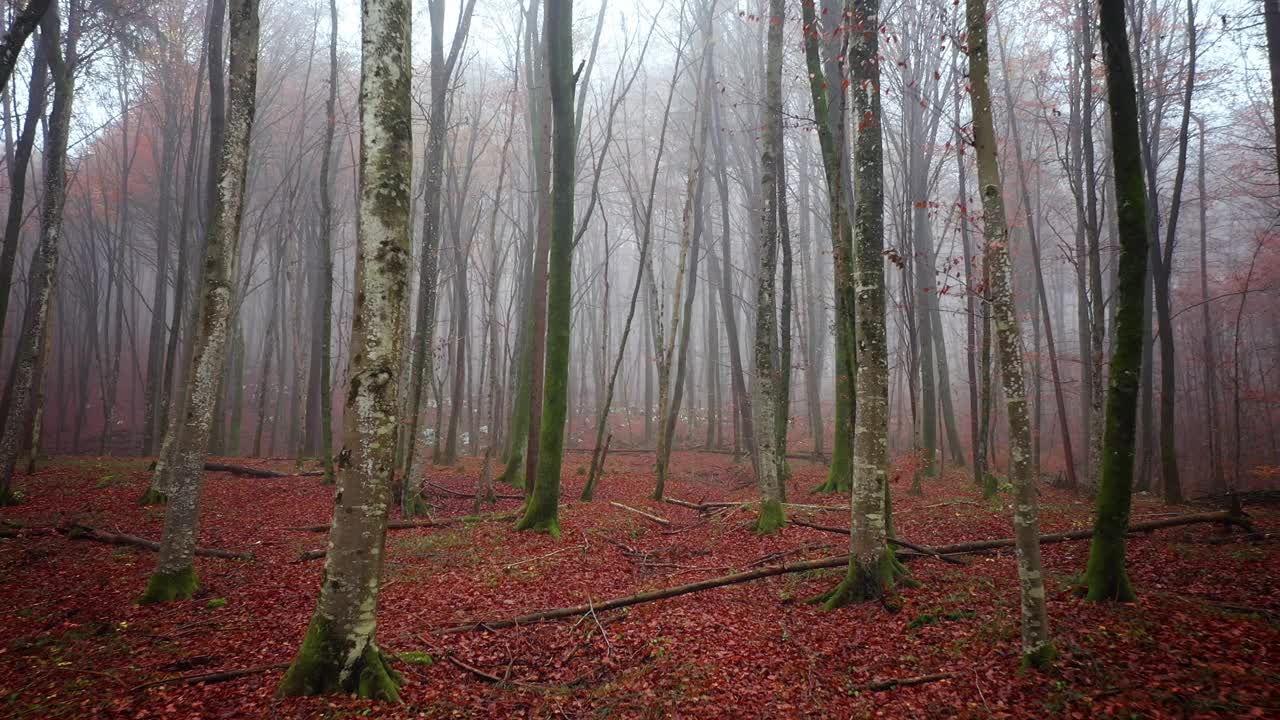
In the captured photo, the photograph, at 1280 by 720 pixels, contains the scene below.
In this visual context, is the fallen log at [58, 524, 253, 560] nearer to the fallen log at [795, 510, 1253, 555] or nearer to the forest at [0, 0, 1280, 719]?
the forest at [0, 0, 1280, 719]

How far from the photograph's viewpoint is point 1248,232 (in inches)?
925

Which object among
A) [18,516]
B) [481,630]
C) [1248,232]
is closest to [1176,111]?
[1248,232]

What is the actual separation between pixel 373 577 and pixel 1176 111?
1913 cm

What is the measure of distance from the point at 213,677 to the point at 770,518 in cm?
705

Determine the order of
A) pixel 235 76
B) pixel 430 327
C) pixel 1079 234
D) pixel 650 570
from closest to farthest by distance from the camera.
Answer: pixel 235 76 < pixel 650 570 < pixel 430 327 < pixel 1079 234

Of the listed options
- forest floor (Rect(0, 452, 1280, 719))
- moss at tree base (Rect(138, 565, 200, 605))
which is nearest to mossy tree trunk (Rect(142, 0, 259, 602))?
A: moss at tree base (Rect(138, 565, 200, 605))

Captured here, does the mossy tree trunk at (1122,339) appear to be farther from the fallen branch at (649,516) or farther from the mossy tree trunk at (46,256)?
the mossy tree trunk at (46,256)

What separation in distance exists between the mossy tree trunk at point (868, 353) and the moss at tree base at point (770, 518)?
2.76 meters

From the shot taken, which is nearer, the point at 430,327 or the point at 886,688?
the point at 886,688

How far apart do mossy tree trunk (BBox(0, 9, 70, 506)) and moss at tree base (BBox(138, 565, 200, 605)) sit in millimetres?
6753

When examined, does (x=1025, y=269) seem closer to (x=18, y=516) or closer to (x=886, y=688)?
(x=886, y=688)

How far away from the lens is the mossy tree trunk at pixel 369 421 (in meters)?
3.91

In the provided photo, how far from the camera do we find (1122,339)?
17.1 ft

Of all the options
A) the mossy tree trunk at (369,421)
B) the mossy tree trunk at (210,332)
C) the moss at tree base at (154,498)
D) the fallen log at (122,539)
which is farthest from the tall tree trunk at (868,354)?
the moss at tree base at (154,498)
